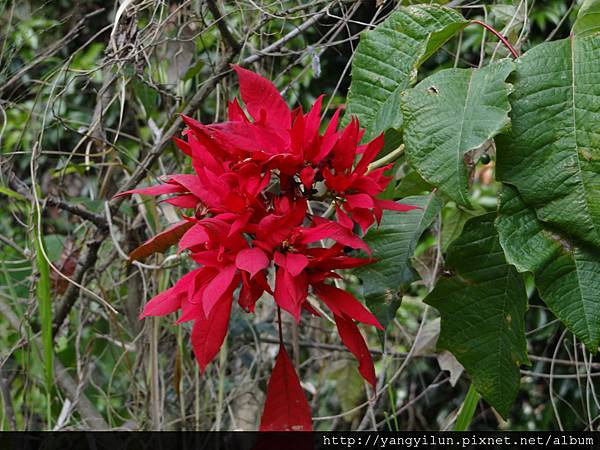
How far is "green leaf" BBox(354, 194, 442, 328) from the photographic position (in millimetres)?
716

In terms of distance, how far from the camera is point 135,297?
1.27m

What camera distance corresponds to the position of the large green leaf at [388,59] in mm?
709

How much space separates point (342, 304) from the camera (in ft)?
1.87

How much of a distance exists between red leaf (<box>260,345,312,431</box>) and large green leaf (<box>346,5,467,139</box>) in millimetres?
251

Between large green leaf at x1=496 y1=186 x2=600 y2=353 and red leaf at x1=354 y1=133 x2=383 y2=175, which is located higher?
red leaf at x1=354 y1=133 x2=383 y2=175

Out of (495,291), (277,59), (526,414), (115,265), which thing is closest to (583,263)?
(495,291)

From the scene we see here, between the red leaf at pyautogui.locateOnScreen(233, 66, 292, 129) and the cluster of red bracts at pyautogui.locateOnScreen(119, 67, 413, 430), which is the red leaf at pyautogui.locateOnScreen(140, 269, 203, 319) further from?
the red leaf at pyautogui.locateOnScreen(233, 66, 292, 129)

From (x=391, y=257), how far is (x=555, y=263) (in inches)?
6.8

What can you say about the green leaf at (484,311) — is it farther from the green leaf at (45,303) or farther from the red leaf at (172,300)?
the green leaf at (45,303)

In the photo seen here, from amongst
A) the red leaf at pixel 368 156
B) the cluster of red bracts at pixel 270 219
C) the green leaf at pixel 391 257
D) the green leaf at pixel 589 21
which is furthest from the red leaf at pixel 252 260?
the green leaf at pixel 589 21

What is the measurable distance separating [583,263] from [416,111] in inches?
7.5

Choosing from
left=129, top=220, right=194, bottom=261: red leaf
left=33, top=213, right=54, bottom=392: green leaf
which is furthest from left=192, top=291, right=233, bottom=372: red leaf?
left=33, top=213, right=54, bottom=392: green leaf

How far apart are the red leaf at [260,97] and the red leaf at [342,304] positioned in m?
0.14

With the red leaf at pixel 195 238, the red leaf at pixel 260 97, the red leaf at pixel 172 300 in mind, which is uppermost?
the red leaf at pixel 260 97
